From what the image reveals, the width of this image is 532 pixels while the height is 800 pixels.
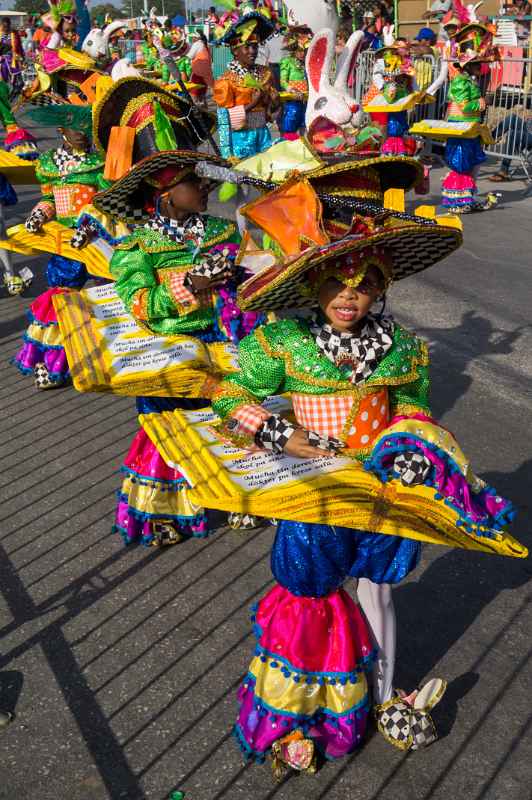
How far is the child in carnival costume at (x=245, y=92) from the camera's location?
936 centimetres

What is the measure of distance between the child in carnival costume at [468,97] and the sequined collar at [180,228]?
8.29 m

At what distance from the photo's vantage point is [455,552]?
445 centimetres

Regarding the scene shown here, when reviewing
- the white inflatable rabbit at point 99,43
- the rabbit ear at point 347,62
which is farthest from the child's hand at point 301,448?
the white inflatable rabbit at point 99,43

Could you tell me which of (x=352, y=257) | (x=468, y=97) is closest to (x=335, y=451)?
(x=352, y=257)

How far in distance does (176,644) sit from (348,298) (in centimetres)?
196

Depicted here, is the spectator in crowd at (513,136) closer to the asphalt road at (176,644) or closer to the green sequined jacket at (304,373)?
the asphalt road at (176,644)

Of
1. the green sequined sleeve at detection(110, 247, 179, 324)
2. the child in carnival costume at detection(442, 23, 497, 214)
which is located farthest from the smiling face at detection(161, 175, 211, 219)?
the child in carnival costume at detection(442, 23, 497, 214)

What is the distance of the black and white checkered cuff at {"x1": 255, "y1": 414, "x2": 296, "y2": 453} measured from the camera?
2822 mm

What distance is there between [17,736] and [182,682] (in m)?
0.70

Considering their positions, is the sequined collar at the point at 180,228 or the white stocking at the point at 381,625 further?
the sequined collar at the point at 180,228

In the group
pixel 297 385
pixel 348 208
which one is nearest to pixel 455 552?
pixel 297 385

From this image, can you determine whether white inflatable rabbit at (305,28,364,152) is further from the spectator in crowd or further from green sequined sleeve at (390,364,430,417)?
the spectator in crowd

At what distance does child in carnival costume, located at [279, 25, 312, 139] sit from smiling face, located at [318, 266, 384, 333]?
33.5 ft

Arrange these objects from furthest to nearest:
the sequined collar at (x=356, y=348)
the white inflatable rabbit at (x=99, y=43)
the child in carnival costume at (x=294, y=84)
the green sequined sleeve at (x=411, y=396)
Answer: the child in carnival costume at (x=294, y=84)
the white inflatable rabbit at (x=99, y=43)
the green sequined sleeve at (x=411, y=396)
the sequined collar at (x=356, y=348)
